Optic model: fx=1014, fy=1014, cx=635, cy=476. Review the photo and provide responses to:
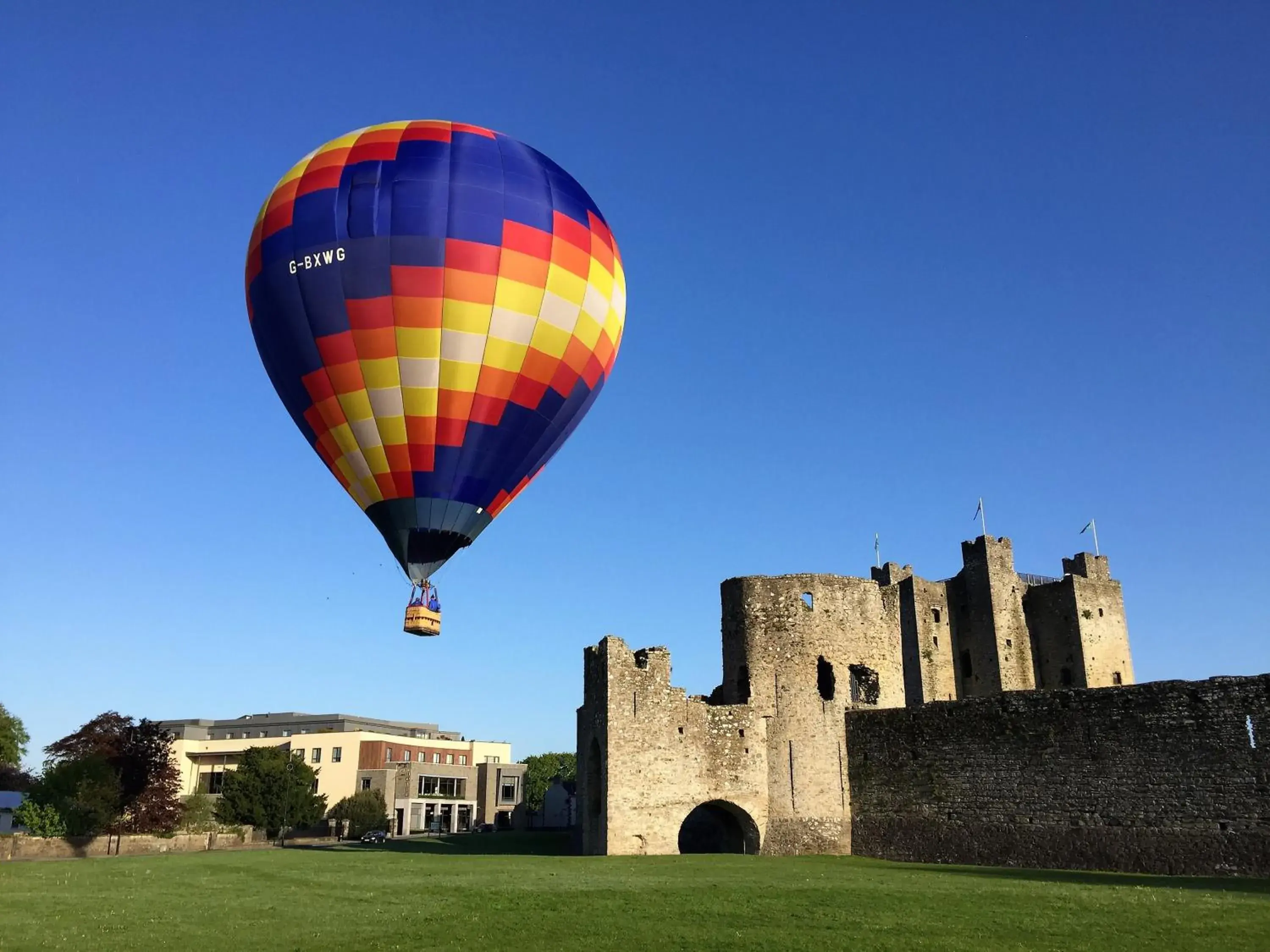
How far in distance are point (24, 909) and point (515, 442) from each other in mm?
13822

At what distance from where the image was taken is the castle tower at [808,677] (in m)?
32.4

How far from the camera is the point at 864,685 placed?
1346 inches

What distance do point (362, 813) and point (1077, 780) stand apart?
48.3 m

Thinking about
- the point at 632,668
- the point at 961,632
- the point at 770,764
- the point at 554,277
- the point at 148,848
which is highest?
the point at 554,277

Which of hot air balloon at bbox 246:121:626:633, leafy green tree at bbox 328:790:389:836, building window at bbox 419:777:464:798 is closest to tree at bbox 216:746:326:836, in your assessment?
leafy green tree at bbox 328:790:389:836

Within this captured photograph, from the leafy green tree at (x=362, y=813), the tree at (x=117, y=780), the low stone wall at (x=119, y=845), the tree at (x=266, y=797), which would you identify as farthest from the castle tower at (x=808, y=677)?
the leafy green tree at (x=362, y=813)

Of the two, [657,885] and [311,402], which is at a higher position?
[311,402]

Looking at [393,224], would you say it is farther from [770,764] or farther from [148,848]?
[148,848]

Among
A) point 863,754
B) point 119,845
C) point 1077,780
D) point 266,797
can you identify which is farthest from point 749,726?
point 266,797

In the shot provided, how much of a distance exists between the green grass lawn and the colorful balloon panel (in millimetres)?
8266

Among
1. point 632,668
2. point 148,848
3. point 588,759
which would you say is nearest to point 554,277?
point 632,668

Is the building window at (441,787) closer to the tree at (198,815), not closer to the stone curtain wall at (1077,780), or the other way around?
the tree at (198,815)

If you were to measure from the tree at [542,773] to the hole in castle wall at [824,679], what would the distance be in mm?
53170

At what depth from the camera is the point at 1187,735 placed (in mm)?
25281
